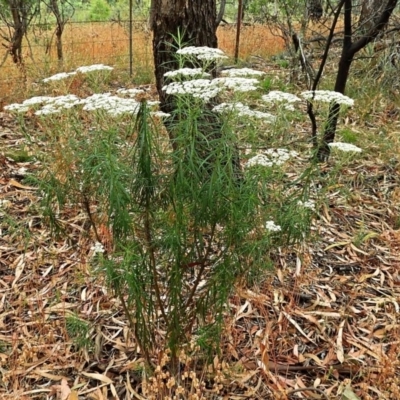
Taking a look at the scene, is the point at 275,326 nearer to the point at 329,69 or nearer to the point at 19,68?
the point at 19,68

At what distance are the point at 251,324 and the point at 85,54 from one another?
6120 millimetres

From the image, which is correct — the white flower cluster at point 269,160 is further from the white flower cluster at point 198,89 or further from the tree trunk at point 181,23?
the tree trunk at point 181,23

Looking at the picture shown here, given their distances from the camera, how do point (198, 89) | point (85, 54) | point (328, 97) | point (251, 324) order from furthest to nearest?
1. point (85, 54)
2. point (251, 324)
3. point (328, 97)
4. point (198, 89)

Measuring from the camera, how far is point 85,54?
303 inches

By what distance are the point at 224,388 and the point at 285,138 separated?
1.57 m

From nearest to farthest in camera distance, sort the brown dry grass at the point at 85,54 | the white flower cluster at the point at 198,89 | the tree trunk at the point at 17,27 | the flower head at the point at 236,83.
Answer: the white flower cluster at the point at 198,89 → the flower head at the point at 236,83 → the brown dry grass at the point at 85,54 → the tree trunk at the point at 17,27

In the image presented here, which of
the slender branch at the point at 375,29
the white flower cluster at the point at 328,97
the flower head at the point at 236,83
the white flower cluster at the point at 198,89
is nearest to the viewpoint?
the white flower cluster at the point at 198,89

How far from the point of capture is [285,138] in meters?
3.12

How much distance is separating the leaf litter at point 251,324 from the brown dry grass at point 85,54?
252cm

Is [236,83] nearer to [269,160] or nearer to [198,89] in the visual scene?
[198,89]

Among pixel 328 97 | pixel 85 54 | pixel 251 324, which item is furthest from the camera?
pixel 85 54

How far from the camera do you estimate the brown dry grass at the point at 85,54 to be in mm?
5866

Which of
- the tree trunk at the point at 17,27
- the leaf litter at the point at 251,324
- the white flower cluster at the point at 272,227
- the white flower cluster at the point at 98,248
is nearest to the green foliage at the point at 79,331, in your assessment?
the leaf litter at the point at 251,324

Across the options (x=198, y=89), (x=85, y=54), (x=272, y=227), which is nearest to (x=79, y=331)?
(x=272, y=227)
